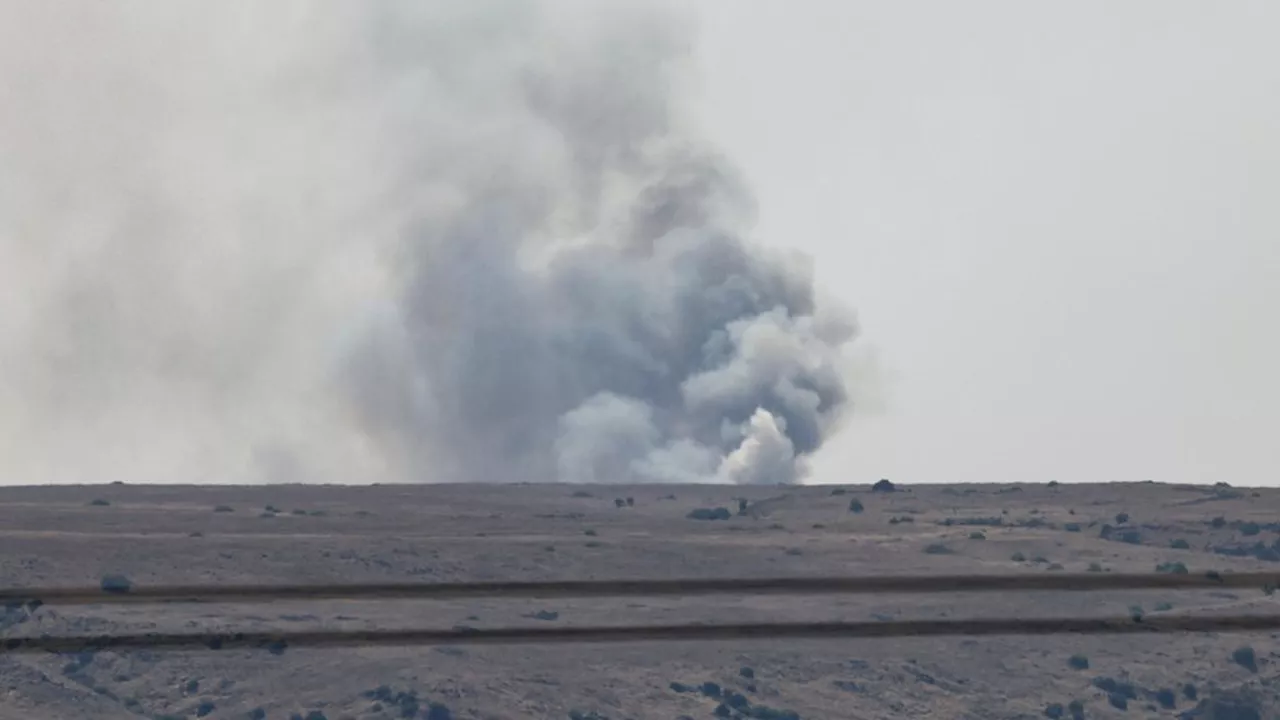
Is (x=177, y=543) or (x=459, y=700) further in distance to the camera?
(x=177, y=543)

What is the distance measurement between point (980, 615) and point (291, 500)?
73.6 meters

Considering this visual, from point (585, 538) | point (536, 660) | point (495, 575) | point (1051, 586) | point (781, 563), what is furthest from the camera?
point (585, 538)

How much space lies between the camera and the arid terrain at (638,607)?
3912 inches

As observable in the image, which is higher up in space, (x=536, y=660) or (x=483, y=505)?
(x=483, y=505)

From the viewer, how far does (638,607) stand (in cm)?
11488

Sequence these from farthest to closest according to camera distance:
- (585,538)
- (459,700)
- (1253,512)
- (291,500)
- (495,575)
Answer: (291,500)
(1253,512)
(585,538)
(495,575)
(459,700)

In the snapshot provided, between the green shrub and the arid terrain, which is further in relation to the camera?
the green shrub

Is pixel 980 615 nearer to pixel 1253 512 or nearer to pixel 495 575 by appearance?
pixel 495 575

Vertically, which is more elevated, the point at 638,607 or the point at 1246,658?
the point at 638,607

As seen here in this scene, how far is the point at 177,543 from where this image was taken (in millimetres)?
137000

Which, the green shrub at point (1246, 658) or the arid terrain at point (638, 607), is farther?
the green shrub at point (1246, 658)

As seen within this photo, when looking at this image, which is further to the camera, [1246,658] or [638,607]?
[638,607]

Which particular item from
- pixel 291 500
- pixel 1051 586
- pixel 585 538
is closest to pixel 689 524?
pixel 585 538

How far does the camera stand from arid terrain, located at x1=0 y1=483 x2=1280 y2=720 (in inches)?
3912
